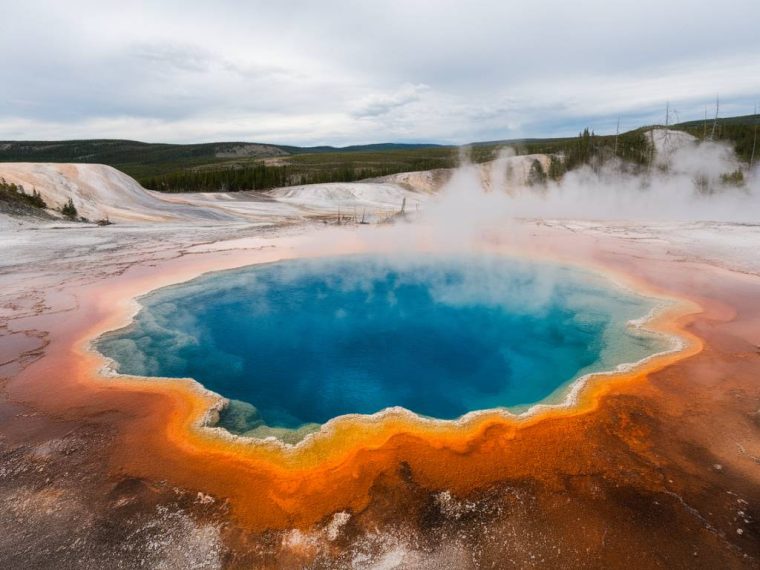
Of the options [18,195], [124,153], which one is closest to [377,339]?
[18,195]

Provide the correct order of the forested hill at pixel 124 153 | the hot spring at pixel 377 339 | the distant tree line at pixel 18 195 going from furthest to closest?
1. the forested hill at pixel 124 153
2. the distant tree line at pixel 18 195
3. the hot spring at pixel 377 339

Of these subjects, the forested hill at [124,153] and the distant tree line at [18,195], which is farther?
the forested hill at [124,153]

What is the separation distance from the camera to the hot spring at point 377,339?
568cm

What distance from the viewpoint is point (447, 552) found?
3.05 m

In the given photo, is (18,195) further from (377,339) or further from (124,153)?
(124,153)

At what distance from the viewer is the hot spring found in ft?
18.6

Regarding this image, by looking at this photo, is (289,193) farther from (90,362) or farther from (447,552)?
(447,552)

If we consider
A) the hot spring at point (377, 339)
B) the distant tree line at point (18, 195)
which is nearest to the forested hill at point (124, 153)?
the distant tree line at point (18, 195)

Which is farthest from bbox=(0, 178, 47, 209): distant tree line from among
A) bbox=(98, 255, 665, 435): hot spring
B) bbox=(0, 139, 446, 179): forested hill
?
bbox=(0, 139, 446, 179): forested hill

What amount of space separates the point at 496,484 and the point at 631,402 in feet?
7.32

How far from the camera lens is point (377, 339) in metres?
7.59

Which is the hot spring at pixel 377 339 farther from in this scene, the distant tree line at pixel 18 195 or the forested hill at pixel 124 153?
the forested hill at pixel 124 153

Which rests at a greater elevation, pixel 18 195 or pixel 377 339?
pixel 18 195

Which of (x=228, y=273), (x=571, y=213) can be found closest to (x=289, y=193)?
(x=571, y=213)
